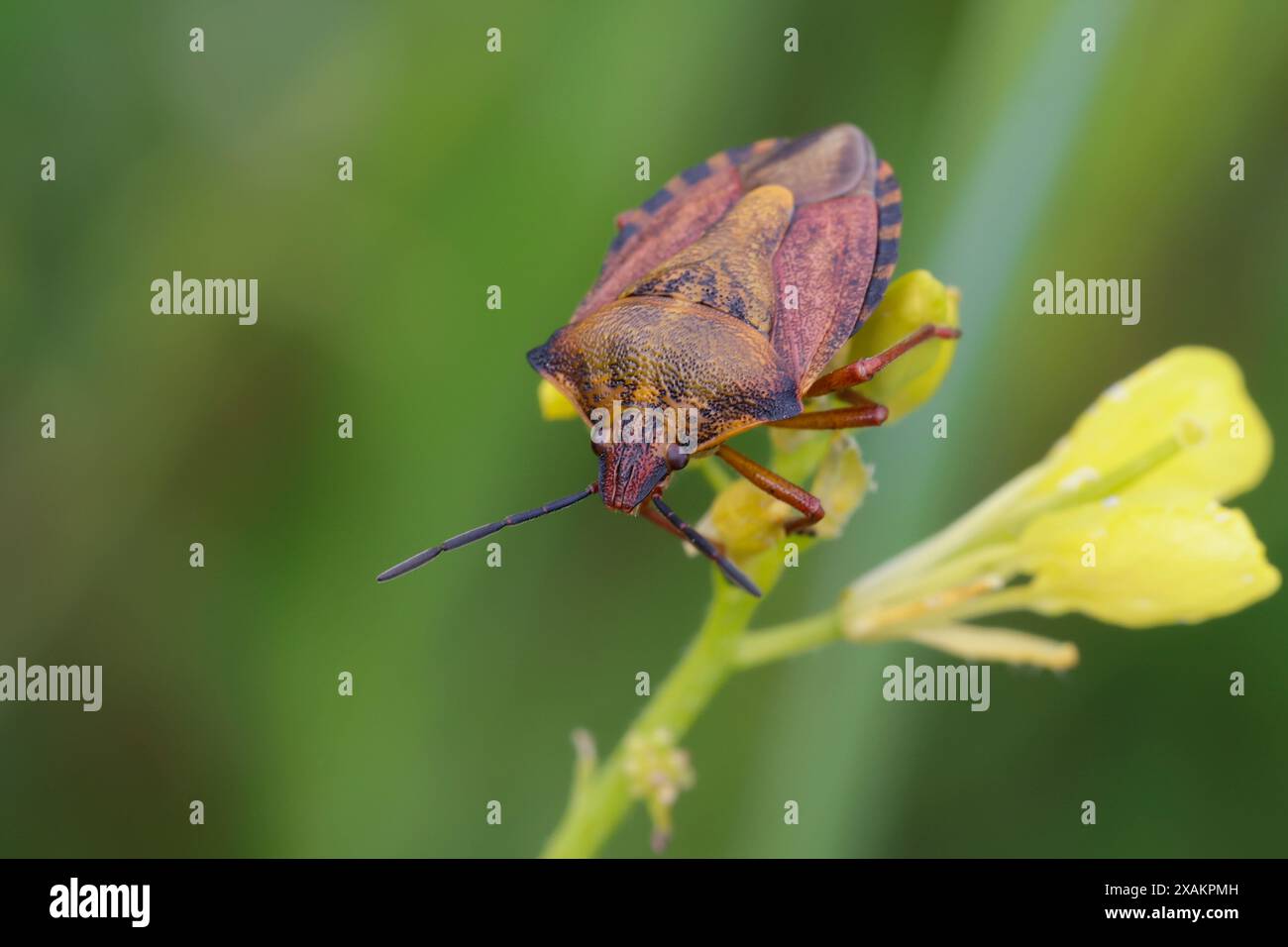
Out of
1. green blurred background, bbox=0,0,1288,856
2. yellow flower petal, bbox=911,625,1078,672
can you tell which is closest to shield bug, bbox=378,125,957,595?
yellow flower petal, bbox=911,625,1078,672

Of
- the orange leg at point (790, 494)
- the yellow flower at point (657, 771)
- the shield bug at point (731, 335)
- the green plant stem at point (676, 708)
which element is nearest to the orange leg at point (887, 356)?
the shield bug at point (731, 335)

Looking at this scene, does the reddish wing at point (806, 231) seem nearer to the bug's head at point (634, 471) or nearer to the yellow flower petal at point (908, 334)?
the yellow flower petal at point (908, 334)

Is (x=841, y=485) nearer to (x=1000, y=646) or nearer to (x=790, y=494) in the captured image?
(x=790, y=494)

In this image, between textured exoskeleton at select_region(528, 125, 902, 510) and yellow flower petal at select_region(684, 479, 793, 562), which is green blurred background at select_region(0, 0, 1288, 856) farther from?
yellow flower petal at select_region(684, 479, 793, 562)

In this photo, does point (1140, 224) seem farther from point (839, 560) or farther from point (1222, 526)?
point (1222, 526)
